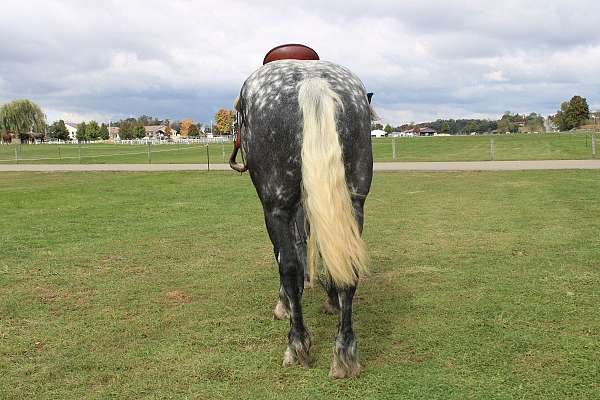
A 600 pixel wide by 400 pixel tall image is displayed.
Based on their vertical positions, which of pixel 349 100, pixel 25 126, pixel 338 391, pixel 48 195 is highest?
pixel 25 126

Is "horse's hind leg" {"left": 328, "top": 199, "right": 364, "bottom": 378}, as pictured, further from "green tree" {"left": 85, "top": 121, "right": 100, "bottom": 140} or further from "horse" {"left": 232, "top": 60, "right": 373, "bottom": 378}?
"green tree" {"left": 85, "top": 121, "right": 100, "bottom": 140}

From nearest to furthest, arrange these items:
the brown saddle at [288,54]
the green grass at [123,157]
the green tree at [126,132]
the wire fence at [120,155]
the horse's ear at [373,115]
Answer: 1. the horse's ear at [373,115]
2. the brown saddle at [288,54]
3. the green grass at [123,157]
4. the wire fence at [120,155]
5. the green tree at [126,132]

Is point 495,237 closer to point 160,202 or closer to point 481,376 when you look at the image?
point 481,376

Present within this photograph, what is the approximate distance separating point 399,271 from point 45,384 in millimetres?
4235

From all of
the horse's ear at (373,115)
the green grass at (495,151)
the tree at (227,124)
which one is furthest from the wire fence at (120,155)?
the horse's ear at (373,115)

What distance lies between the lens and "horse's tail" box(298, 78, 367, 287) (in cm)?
353

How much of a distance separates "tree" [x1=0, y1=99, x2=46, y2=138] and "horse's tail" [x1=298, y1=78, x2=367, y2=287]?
4255 inches

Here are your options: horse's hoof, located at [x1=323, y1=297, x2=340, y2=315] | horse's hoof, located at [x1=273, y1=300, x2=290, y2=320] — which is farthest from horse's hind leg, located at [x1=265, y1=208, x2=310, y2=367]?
horse's hoof, located at [x1=323, y1=297, x2=340, y2=315]

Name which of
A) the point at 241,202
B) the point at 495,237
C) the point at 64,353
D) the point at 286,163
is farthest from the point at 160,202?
the point at 286,163

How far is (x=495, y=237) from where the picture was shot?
8.46 metres

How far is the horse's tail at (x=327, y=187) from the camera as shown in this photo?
11.6ft

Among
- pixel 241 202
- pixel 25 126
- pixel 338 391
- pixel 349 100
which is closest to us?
pixel 338 391

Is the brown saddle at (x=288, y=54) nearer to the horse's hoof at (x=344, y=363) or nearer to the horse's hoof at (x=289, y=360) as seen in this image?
the horse's hoof at (x=289, y=360)

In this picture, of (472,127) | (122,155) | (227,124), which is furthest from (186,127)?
(227,124)
